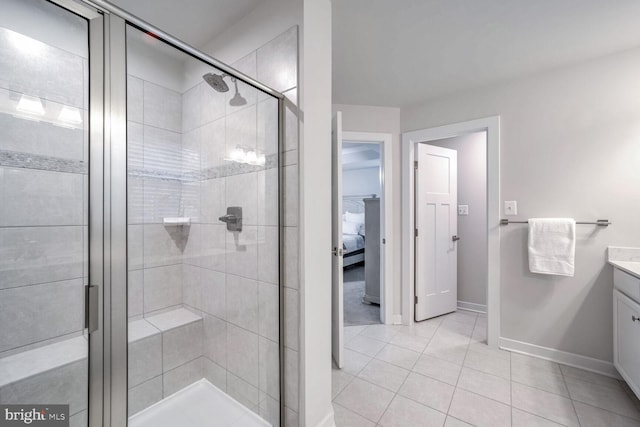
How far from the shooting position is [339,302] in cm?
198

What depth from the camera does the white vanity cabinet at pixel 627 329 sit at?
5.26 ft

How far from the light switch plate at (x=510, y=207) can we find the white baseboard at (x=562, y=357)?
112 cm

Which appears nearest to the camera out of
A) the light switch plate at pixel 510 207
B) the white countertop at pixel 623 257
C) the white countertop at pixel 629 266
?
the white countertop at pixel 629 266

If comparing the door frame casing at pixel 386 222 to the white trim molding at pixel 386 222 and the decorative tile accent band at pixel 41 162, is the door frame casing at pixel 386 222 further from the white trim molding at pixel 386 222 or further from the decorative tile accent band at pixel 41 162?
the decorative tile accent band at pixel 41 162

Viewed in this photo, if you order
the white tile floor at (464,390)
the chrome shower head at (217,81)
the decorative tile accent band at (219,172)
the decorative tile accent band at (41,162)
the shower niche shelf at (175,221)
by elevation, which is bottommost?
the white tile floor at (464,390)

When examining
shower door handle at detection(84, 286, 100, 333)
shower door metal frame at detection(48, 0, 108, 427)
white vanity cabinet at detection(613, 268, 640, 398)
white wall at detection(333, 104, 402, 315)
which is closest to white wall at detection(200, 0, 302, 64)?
shower door metal frame at detection(48, 0, 108, 427)

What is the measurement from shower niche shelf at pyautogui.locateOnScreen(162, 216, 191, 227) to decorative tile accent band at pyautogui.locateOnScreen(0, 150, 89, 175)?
1.37 ft

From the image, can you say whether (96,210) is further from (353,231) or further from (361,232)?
(361,232)

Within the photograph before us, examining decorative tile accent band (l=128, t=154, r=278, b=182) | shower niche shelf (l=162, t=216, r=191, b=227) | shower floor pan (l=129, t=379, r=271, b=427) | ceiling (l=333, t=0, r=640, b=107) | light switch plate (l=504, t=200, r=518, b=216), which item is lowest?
shower floor pan (l=129, t=379, r=271, b=427)

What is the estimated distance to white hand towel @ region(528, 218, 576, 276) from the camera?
6.91ft

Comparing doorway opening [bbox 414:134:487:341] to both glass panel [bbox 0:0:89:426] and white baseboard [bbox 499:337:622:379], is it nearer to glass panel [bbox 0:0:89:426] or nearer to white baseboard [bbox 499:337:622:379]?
white baseboard [bbox 499:337:622:379]

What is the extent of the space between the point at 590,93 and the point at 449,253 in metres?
1.93

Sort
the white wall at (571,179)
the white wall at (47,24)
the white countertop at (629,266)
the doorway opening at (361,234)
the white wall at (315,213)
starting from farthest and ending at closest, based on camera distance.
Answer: the doorway opening at (361,234)
the white wall at (571,179)
the white countertop at (629,266)
the white wall at (315,213)
the white wall at (47,24)

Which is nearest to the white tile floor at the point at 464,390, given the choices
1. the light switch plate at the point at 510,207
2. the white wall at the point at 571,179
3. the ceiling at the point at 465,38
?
the white wall at the point at 571,179
